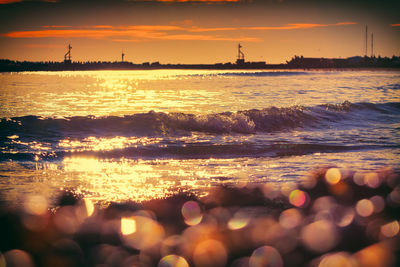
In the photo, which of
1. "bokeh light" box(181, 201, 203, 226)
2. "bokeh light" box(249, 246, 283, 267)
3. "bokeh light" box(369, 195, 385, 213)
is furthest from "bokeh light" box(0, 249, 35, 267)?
"bokeh light" box(369, 195, 385, 213)

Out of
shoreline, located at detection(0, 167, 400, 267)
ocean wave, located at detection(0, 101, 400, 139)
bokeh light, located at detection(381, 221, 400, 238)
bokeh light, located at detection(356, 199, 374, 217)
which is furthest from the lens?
ocean wave, located at detection(0, 101, 400, 139)

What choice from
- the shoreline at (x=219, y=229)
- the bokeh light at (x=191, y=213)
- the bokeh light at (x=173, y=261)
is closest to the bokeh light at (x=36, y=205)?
the shoreline at (x=219, y=229)

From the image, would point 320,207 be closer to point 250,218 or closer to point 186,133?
point 250,218

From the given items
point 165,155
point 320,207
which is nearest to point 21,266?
point 320,207

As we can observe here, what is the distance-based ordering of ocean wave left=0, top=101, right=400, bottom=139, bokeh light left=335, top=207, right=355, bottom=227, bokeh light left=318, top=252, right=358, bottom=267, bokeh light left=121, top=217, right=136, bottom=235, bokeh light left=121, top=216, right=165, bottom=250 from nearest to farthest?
bokeh light left=318, top=252, right=358, bottom=267
bokeh light left=121, top=216, right=165, bottom=250
bokeh light left=121, top=217, right=136, bottom=235
bokeh light left=335, top=207, right=355, bottom=227
ocean wave left=0, top=101, right=400, bottom=139

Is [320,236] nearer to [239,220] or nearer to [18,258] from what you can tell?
[239,220]

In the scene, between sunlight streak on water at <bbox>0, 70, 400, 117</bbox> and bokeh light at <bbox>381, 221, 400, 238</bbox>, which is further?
sunlight streak on water at <bbox>0, 70, 400, 117</bbox>

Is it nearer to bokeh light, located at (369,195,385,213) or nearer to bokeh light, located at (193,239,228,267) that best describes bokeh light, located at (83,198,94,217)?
bokeh light, located at (193,239,228,267)

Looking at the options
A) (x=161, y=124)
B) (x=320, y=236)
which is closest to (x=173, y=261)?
(x=320, y=236)

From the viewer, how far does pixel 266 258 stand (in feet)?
17.5

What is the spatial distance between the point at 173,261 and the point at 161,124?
48.5 ft

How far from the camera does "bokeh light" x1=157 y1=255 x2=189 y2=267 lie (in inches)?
205

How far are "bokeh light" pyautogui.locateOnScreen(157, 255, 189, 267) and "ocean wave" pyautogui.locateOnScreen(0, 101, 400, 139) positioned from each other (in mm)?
12544

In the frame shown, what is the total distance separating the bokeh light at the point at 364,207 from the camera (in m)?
6.99
